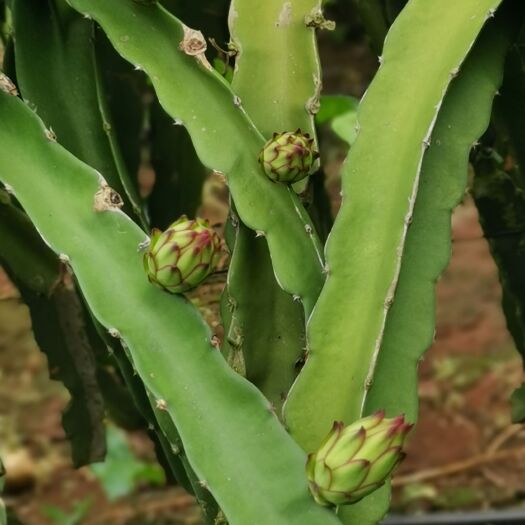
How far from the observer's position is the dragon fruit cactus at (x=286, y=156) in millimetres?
851

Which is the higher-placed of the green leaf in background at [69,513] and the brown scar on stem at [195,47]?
the brown scar on stem at [195,47]

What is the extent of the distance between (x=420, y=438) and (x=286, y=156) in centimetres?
152

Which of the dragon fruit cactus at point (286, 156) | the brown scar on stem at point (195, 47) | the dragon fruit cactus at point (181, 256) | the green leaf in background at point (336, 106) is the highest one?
the brown scar on stem at point (195, 47)

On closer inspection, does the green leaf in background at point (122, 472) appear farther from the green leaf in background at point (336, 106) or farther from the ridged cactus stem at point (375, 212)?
the ridged cactus stem at point (375, 212)

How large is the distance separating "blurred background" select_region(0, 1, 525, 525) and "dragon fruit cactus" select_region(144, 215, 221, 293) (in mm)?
1148

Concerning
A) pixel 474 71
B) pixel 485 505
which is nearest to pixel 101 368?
pixel 474 71

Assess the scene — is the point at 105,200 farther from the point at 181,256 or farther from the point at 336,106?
the point at 336,106

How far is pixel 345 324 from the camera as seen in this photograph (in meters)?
0.79

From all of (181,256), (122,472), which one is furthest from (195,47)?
(122,472)

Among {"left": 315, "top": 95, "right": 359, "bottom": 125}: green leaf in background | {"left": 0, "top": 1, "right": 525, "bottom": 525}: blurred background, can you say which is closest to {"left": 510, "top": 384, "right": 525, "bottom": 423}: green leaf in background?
{"left": 315, "top": 95, "right": 359, "bottom": 125}: green leaf in background

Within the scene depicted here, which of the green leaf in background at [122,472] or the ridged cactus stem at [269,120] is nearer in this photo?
the ridged cactus stem at [269,120]

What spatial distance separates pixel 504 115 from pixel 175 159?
47 cm

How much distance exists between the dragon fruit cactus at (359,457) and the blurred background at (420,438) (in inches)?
48.5

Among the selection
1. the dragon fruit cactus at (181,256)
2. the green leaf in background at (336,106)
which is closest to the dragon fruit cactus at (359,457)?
the dragon fruit cactus at (181,256)
